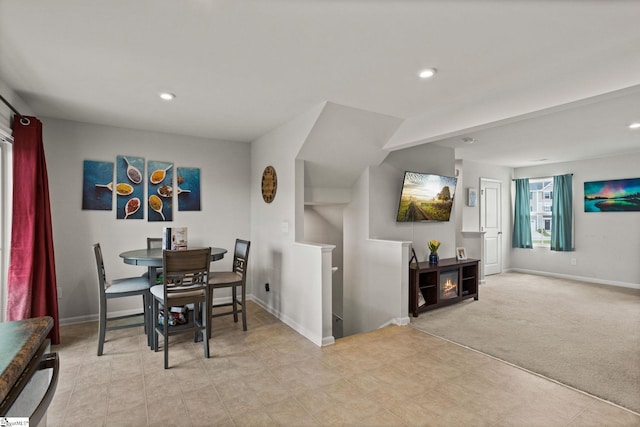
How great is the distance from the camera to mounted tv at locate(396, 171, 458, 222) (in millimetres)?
4633

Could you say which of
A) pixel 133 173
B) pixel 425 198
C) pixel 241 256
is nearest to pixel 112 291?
pixel 241 256

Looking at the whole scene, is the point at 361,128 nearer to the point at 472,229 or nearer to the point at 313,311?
the point at 313,311

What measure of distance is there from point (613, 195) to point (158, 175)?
25.7 feet

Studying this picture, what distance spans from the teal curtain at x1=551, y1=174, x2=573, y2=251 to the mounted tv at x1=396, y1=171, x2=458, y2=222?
3179 millimetres

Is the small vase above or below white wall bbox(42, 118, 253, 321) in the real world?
below

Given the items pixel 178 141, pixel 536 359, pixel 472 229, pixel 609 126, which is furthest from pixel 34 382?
pixel 472 229

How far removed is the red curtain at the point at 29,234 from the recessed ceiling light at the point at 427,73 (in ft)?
11.5

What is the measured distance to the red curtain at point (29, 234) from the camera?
2.90m

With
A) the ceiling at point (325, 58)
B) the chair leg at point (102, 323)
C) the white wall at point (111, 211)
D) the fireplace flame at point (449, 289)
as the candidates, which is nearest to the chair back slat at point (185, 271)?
the chair leg at point (102, 323)

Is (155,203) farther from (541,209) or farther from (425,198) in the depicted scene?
(541,209)

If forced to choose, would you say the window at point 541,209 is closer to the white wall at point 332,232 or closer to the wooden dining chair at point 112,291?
the white wall at point 332,232

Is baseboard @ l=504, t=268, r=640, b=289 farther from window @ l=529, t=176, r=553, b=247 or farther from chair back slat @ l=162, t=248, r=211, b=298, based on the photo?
chair back slat @ l=162, t=248, r=211, b=298

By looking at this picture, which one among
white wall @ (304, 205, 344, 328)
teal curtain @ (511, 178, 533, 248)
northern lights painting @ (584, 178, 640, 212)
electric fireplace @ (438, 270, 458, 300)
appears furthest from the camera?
teal curtain @ (511, 178, 533, 248)

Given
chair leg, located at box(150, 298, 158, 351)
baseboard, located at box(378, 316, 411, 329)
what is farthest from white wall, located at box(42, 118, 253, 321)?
baseboard, located at box(378, 316, 411, 329)
